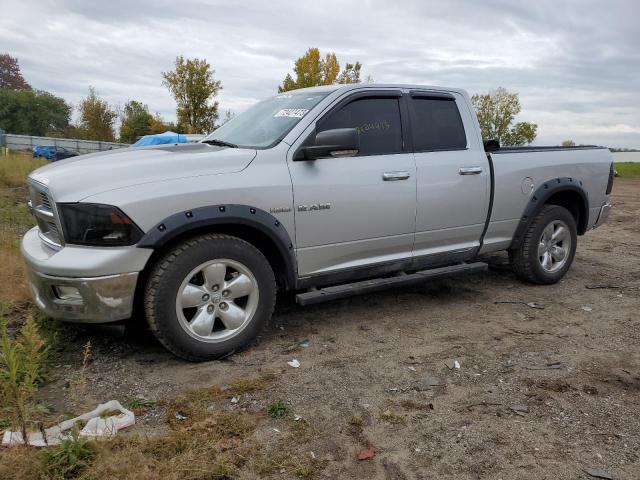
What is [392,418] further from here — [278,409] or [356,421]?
[278,409]

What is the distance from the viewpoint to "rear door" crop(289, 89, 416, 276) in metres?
3.82

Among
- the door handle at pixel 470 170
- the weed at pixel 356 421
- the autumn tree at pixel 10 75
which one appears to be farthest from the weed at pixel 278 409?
the autumn tree at pixel 10 75

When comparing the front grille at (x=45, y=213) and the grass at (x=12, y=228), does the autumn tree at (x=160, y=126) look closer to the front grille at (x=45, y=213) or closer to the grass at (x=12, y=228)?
the grass at (x=12, y=228)

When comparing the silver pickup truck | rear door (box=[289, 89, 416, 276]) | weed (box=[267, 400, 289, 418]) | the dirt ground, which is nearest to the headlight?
the silver pickup truck

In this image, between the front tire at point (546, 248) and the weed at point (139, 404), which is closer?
the weed at point (139, 404)

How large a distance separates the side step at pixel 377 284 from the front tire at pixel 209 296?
33 centimetres

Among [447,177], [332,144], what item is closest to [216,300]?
[332,144]

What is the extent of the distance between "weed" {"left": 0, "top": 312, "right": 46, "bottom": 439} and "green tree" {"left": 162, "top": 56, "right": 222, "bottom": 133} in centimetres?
2541

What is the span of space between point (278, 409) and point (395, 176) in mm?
2068

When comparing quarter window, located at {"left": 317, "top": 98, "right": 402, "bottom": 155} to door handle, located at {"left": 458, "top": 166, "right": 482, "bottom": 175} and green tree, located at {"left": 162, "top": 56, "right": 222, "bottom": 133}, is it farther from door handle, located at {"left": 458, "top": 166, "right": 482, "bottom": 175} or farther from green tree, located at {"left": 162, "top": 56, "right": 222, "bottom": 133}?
green tree, located at {"left": 162, "top": 56, "right": 222, "bottom": 133}

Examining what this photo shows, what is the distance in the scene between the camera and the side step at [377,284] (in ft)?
12.7

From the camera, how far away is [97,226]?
3117 millimetres

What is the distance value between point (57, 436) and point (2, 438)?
260 millimetres

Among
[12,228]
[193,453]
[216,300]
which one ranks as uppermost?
[216,300]
